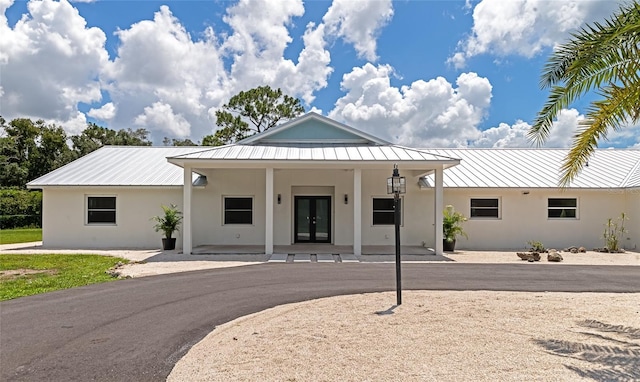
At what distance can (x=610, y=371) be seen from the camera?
4.62 metres

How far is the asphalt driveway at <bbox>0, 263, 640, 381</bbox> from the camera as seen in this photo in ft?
17.3

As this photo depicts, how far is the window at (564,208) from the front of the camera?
1838 cm

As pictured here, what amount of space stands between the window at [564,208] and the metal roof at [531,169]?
2.30 feet

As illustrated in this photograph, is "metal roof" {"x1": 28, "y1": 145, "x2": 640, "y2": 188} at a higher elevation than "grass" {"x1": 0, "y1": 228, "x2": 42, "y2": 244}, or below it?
higher

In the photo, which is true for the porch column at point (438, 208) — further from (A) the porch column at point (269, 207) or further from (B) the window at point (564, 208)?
(B) the window at point (564, 208)

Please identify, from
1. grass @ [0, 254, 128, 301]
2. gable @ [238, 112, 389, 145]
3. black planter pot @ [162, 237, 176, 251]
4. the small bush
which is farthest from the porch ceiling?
the small bush

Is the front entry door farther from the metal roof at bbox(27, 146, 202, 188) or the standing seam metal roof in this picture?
the metal roof at bbox(27, 146, 202, 188)

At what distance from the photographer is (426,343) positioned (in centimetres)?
559

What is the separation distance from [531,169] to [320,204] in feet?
32.7

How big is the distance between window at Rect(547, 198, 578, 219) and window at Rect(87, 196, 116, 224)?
725 inches

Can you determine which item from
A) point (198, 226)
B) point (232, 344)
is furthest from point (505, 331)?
point (198, 226)

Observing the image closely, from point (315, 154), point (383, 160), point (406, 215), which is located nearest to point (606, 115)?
point (383, 160)

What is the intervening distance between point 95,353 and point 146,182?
1349cm

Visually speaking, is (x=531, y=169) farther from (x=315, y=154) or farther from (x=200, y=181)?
(x=200, y=181)
